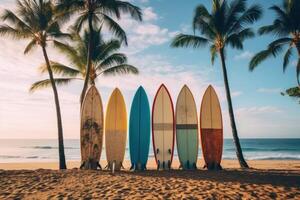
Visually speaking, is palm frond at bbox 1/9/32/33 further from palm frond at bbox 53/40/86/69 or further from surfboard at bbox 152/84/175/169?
surfboard at bbox 152/84/175/169

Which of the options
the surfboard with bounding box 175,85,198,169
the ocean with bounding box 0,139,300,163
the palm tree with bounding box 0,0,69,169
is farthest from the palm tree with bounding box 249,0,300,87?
the ocean with bounding box 0,139,300,163

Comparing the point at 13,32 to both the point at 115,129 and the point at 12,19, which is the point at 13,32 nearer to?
the point at 12,19

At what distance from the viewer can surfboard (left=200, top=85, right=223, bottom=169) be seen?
9.95m

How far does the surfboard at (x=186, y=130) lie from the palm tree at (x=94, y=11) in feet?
11.3

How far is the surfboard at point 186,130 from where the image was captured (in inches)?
392

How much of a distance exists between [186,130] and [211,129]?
881mm

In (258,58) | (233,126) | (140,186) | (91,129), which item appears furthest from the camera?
(258,58)

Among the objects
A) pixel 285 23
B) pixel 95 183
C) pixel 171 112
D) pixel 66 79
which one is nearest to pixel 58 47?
pixel 66 79

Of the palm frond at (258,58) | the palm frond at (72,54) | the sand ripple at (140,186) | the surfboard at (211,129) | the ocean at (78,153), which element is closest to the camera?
the sand ripple at (140,186)

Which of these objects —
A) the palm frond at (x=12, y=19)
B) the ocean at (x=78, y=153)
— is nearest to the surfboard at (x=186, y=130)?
the palm frond at (x=12, y=19)

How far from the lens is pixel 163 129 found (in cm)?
1002

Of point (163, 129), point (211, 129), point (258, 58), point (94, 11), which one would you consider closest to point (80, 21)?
point (94, 11)

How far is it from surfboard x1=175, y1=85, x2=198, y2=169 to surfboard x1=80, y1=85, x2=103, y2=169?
2.63 metres

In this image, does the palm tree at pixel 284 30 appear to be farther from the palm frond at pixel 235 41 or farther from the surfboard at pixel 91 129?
the surfboard at pixel 91 129
